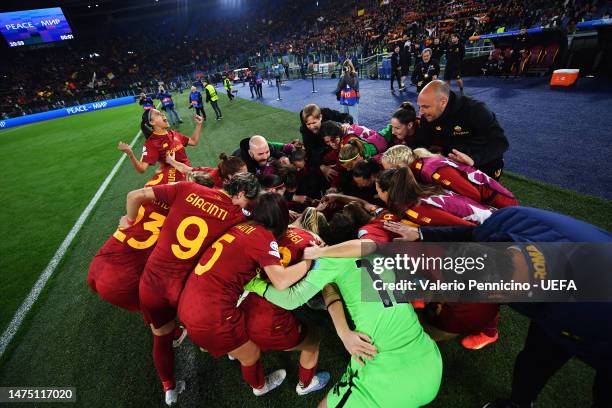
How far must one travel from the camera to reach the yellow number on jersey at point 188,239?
2.17 metres

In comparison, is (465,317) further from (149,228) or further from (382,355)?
(149,228)

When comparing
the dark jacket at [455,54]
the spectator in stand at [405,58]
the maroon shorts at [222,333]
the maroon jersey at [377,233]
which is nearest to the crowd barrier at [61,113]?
the spectator in stand at [405,58]

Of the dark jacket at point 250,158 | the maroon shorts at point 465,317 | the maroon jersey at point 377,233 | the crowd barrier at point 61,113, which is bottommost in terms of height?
the crowd barrier at point 61,113

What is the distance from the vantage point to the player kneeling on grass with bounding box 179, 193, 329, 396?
6.48ft

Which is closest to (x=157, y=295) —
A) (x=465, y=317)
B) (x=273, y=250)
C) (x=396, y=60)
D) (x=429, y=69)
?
(x=273, y=250)

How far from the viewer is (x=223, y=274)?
200 centimetres

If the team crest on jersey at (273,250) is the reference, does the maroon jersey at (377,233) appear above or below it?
below

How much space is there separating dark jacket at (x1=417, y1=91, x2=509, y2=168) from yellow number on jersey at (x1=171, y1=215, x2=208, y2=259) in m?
3.02

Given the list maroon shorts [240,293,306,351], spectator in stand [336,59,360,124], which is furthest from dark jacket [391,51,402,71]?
maroon shorts [240,293,306,351]

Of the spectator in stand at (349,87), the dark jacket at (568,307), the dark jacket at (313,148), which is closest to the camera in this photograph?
the dark jacket at (568,307)

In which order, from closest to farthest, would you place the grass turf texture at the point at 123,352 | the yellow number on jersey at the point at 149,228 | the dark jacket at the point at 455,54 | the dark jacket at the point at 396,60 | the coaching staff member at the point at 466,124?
the grass turf texture at the point at 123,352 → the yellow number on jersey at the point at 149,228 → the coaching staff member at the point at 466,124 → the dark jacket at the point at 455,54 → the dark jacket at the point at 396,60

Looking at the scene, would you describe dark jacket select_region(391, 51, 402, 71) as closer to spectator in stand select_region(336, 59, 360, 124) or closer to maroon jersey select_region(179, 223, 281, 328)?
spectator in stand select_region(336, 59, 360, 124)

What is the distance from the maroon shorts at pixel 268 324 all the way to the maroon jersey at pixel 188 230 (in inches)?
22.0

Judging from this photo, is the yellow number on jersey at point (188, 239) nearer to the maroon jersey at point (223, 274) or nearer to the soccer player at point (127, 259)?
the maroon jersey at point (223, 274)
